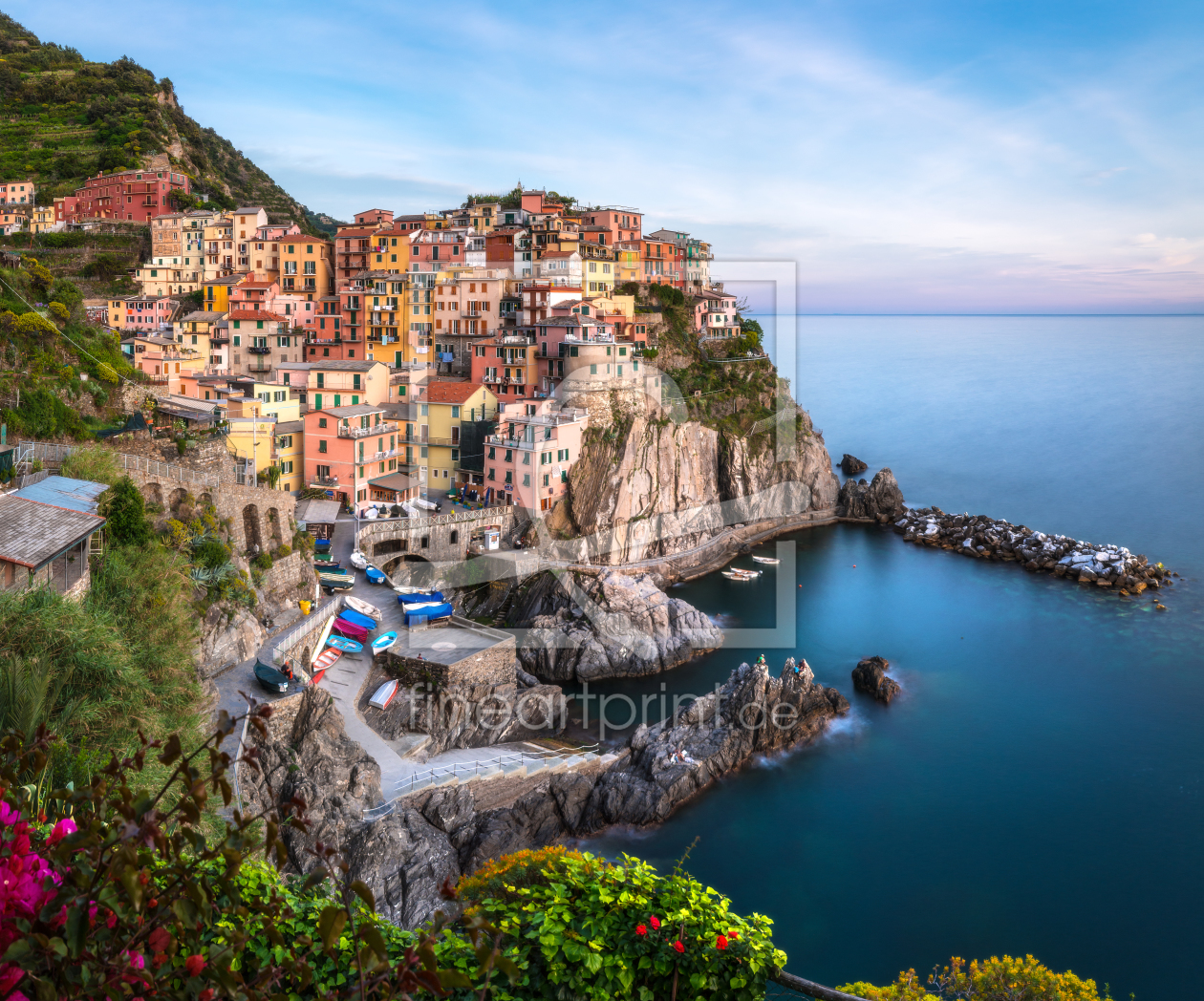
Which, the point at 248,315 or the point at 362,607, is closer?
the point at 362,607

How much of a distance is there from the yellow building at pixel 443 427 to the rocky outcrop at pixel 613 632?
31.4ft

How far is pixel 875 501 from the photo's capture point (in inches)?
1868

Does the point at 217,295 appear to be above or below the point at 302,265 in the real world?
below

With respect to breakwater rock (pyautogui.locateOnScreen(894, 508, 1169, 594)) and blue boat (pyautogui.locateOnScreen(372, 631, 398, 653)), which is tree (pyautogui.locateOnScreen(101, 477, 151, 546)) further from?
breakwater rock (pyautogui.locateOnScreen(894, 508, 1169, 594))

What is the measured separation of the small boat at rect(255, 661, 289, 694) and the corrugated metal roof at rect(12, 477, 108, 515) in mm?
4576

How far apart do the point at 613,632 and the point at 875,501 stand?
2473 centimetres

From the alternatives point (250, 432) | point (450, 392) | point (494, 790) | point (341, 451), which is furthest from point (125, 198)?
point (494, 790)

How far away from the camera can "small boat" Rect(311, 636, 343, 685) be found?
2046 cm

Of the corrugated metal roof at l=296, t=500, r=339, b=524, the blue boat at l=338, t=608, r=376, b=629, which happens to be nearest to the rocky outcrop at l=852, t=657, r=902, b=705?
the blue boat at l=338, t=608, r=376, b=629

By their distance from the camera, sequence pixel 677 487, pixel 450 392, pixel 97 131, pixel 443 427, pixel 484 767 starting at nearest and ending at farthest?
pixel 484 767, pixel 443 427, pixel 450 392, pixel 677 487, pixel 97 131

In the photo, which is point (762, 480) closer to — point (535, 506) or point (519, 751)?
point (535, 506)

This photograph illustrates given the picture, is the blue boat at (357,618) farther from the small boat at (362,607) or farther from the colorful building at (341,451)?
the colorful building at (341,451)

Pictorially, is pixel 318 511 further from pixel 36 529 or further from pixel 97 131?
pixel 97 131

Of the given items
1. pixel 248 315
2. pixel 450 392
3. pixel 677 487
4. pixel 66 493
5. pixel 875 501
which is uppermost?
pixel 248 315
